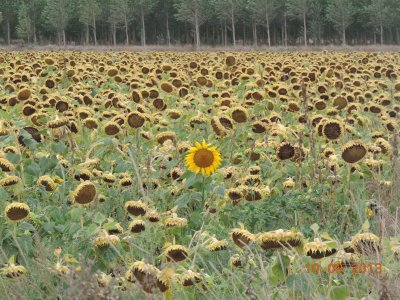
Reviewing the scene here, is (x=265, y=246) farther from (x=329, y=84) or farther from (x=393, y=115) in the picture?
(x=329, y=84)

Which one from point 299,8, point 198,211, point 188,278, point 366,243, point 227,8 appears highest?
point 227,8

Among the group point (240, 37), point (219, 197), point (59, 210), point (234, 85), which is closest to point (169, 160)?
point (219, 197)

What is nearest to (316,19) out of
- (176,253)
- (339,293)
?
(176,253)

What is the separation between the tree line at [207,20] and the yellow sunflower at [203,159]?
58.1m

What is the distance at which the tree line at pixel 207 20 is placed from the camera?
70.1 m

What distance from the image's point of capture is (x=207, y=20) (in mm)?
79688

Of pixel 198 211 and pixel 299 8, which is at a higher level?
pixel 299 8

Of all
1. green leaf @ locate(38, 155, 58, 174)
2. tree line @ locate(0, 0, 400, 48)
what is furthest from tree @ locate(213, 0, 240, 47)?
green leaf @ locate(38, 155, 58, 174)

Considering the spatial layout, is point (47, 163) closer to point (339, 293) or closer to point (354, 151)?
point (354, 151)

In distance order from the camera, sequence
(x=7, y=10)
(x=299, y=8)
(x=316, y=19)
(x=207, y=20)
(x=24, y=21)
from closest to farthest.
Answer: (x=299, y=8) → (x=24, y=21) → (x=316, y=19) → (x=7, y=10) → (x=207, y=20)

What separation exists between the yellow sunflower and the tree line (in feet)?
191

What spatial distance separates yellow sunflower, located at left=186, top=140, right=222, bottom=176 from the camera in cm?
375

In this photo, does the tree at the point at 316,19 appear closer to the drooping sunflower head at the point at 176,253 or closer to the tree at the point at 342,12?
the tree at the point at 342,12

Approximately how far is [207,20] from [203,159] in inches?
3054
